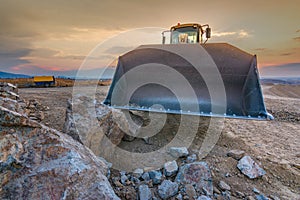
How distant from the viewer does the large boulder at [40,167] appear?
1030 mm

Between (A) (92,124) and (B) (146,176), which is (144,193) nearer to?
(B) (146,176)

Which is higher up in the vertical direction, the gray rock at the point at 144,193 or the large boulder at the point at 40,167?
the large boulder at the point at 40,167

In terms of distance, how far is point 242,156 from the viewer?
2.26 metres

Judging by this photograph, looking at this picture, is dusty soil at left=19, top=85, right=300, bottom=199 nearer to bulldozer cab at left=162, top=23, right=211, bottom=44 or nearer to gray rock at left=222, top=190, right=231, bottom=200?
gray rock at left=222, top=190, right=231, bottom=200

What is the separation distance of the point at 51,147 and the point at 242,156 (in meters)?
2.20

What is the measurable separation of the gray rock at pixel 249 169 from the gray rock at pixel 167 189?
0.89m

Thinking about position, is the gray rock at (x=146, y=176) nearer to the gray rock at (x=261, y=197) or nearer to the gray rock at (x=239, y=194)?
the gray rock at (x=239, y=194)

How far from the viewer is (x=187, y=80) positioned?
10.5ft

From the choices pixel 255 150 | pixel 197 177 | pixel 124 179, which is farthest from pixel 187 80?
pixel 124 179

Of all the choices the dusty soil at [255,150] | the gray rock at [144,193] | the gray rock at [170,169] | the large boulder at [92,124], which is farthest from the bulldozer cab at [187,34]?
the gray rock at [144,193]

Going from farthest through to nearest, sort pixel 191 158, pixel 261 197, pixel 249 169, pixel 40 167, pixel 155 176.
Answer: pixel 191 158 → pixel 249 169 → pixel 155 176 → pixel 261 197 → pixel 40 167

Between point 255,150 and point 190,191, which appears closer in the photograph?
point 190,191

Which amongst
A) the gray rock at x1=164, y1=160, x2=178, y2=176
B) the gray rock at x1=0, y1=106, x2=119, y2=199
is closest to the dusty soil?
the gray rock at x1=164, y1=160, x2=178, y2=176

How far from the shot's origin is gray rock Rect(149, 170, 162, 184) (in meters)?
1.73
